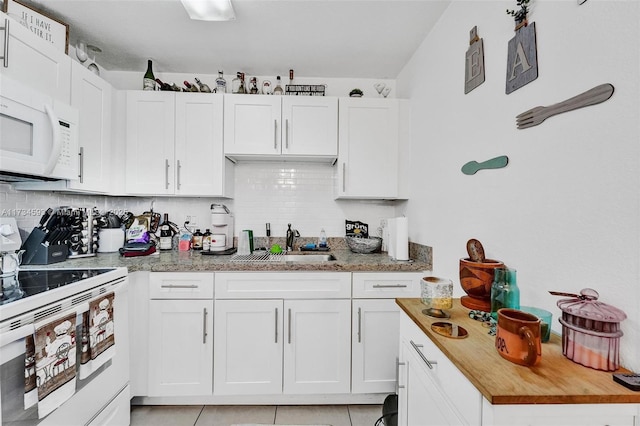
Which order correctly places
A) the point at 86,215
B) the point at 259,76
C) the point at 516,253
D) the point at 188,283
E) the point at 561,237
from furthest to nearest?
the point at 259,76 → the point at 86,215 → the point at 188,283 → the point at 516,253 → the point at 561,237

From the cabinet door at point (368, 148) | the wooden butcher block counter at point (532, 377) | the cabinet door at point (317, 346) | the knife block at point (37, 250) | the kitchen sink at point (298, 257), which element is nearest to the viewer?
the wooden butcher block counter at point (532, 377)

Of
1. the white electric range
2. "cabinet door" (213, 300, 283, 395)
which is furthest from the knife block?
"cabinet door" (213, 300, 283, 395)

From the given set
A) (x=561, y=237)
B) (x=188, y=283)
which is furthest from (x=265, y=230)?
(x=561, y=237)

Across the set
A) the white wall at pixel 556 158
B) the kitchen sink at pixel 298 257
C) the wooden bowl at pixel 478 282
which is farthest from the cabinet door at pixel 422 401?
the kitchen sink at pixel 298 257

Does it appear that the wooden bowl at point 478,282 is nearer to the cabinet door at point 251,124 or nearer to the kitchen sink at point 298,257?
the kitchen sink at point 298,257

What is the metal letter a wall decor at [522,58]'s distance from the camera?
1.06m

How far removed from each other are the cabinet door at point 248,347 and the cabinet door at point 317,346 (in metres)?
0.07

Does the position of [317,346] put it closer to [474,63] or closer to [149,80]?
[474,63]

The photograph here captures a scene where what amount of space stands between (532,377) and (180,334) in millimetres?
1895

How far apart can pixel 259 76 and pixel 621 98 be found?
8.04 feet

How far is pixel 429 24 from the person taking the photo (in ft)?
6.08

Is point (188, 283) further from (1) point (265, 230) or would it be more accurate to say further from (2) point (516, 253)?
(2) point (516, 253)

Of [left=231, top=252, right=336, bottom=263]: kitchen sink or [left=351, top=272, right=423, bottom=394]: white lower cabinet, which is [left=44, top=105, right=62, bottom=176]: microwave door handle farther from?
[left=351, top=272, right=423, bottom=394]: white lower cabinet

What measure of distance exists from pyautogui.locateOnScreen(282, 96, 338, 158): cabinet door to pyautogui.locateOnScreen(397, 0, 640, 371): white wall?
905 millimetres
